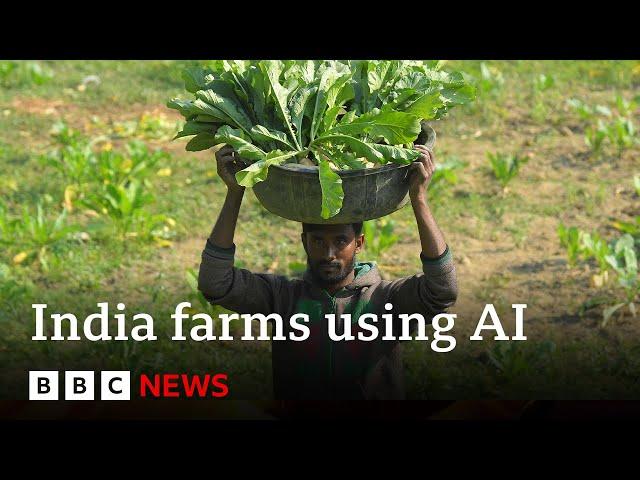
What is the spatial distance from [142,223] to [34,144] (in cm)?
233

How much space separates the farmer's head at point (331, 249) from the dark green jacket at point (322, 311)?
0.33ft

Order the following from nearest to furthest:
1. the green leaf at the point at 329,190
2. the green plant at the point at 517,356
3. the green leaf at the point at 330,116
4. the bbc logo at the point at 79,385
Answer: the green leaf at the point at 329,190
the green leaf at the point at 330,116
the bbc logo at the point at 79,385
the green plant at the point at 517,356

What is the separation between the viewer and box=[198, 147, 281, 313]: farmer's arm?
4.27m

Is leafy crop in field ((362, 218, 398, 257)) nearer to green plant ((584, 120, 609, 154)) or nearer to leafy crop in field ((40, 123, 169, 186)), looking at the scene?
leafy crop in field ((40, 123, 169, 186))

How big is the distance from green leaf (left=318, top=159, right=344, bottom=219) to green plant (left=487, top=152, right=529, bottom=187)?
484cm

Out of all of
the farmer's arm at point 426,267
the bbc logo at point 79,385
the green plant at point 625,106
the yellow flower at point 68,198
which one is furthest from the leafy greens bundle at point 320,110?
the green plant at point 625,106

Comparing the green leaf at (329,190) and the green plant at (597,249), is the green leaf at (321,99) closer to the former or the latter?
the green leaf at (329,190)

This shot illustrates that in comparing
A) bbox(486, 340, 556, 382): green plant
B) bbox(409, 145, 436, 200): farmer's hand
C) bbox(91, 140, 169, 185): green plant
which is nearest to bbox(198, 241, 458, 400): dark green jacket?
bbox(409, 145, 436, 200): farmer's hand


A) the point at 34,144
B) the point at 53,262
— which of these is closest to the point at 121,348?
the point at 53,262

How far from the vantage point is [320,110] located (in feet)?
13.8

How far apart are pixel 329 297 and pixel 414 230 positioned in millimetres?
3790

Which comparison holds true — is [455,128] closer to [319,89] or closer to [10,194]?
[10,194]

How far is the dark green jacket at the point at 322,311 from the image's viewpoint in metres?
4.47

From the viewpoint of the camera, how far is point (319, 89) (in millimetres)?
4191
